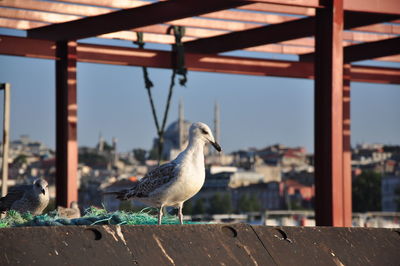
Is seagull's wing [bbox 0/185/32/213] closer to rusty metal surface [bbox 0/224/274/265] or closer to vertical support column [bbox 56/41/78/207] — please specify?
vertical support column [bbox 56/41/78/207]

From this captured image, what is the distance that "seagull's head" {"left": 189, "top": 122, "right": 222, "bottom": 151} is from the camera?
724cm

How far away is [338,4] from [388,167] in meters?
147

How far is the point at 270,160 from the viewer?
182 metres

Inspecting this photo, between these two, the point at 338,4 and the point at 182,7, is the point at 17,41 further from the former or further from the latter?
the point at 338,4

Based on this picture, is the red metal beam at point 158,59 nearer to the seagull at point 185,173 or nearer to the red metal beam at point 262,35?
the red metal beam at point 262,35

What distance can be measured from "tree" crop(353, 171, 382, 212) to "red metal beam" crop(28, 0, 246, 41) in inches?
4845

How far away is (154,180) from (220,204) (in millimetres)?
140632

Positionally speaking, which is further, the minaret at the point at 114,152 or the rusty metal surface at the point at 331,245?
the minaret at the point at 114,152

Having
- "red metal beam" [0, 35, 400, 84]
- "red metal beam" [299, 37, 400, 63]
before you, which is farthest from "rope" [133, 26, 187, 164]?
"red metal beam" [299, 37, 400, 63]

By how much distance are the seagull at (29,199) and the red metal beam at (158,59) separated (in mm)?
3742

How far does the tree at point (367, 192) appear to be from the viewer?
138000mm

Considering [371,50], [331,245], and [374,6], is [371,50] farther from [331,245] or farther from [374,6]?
[331,245]

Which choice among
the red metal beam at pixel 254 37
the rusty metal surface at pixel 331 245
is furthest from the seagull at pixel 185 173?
the red metal beam at pixel 254 37

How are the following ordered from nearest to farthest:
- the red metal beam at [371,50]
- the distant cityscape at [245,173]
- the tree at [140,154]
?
the red metal beam at [371,50], the distant cityscape at [245,173], the tree at [140,154]
